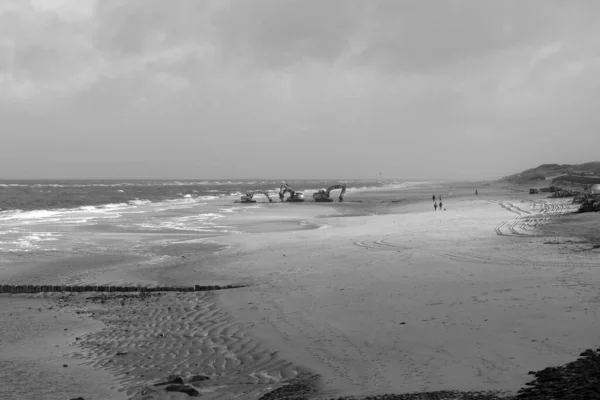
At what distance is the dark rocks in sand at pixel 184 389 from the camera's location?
6.01m

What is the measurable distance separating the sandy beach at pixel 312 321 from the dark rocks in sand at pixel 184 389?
7 centimetres

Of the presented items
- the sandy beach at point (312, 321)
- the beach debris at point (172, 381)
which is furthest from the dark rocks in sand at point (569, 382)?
the beach debris at point (172, 381)

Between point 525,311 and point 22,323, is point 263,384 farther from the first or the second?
point 22,323

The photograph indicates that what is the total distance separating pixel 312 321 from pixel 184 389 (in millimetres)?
3278

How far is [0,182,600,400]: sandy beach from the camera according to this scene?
250 inches

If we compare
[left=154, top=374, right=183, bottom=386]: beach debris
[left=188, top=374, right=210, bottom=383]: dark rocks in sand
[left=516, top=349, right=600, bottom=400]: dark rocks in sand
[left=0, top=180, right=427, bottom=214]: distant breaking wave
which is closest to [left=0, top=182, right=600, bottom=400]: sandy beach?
[left=188, top=374, right=210, bottom=383]: dark rocks in sand

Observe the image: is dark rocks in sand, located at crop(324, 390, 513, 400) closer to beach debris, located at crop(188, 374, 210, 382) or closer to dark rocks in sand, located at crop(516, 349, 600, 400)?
dark rocks in sand, located at crop(516, 349, 600, 400)

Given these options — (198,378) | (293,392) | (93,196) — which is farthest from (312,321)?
(93,196)

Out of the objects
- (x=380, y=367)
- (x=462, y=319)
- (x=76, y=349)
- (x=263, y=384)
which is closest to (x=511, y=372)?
(x=380, y=367)

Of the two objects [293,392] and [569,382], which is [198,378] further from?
[569,382]

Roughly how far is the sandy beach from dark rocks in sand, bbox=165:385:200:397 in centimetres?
7

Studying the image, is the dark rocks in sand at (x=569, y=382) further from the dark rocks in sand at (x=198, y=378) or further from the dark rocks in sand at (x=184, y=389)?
the dark rocks in sand at (x=198, y=378)

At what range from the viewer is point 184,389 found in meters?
6.09

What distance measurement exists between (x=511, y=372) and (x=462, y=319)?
7.81ft
